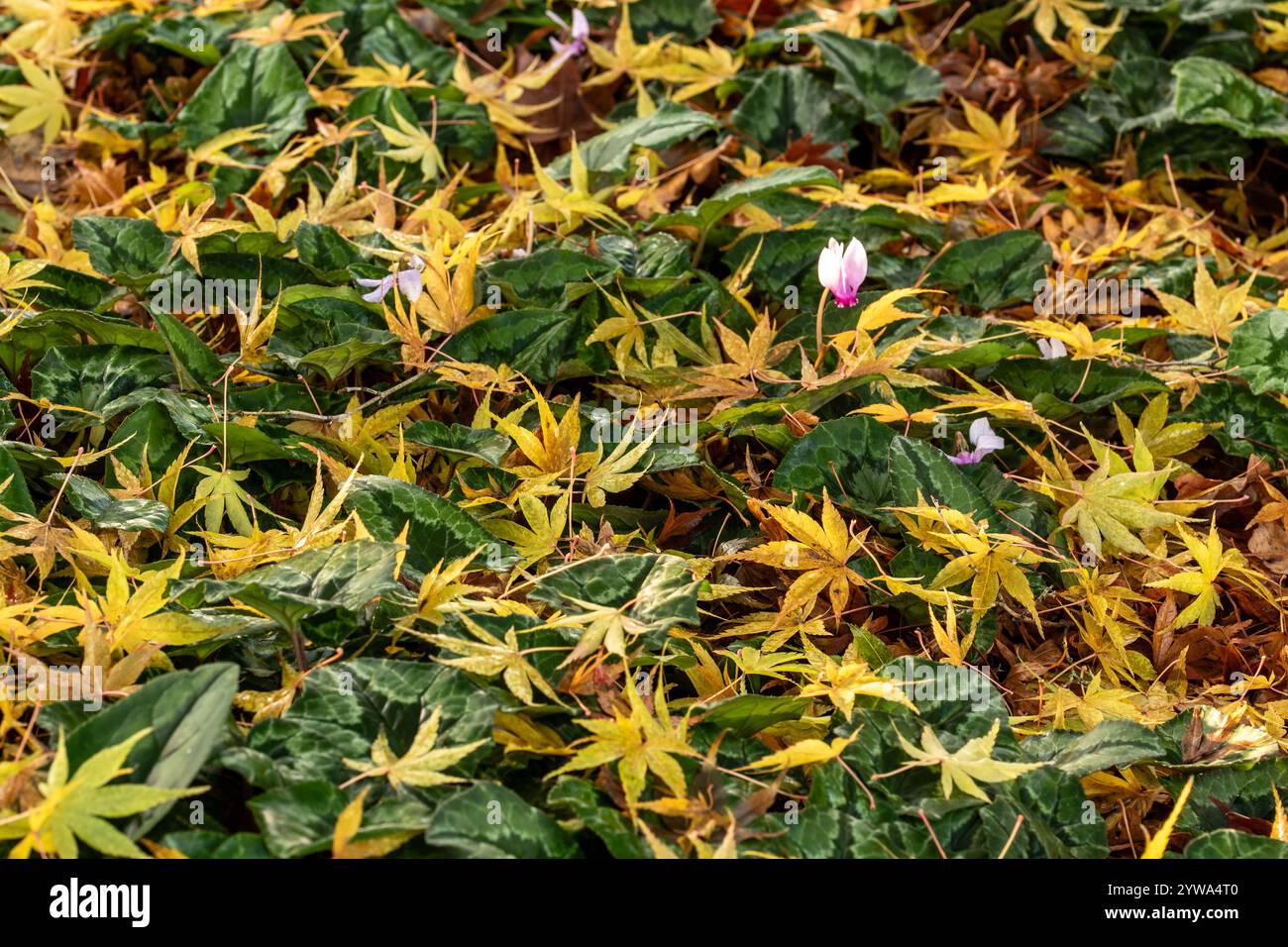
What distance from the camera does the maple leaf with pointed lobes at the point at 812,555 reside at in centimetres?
138

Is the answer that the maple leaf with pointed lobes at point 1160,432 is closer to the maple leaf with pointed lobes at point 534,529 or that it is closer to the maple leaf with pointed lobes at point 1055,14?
the maple leaf with pointed lobes at point 534,529

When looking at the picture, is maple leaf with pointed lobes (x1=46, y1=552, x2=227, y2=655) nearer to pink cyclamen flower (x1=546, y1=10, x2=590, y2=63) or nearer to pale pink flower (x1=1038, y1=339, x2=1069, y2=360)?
pale pink flower (x1=1038, y1=339, x2=1069, y2=360)

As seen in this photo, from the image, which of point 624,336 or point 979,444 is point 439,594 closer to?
point 624,336

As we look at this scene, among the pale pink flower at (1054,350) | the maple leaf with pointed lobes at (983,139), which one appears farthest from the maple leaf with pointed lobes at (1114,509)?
the maple leaf with pointed lobes at (983,139)

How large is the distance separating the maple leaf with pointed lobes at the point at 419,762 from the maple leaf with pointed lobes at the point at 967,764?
0.39 meters

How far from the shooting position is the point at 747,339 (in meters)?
1.76

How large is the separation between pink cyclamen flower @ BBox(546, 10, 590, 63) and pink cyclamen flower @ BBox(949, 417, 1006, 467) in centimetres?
111

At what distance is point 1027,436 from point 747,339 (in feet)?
1.31

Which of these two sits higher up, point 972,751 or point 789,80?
point 789,80

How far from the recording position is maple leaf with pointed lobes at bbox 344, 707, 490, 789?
105cm

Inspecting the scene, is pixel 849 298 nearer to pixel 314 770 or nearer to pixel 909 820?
pixel 909 820

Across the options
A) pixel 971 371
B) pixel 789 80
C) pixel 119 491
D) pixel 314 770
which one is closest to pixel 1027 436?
pixel 971 371
